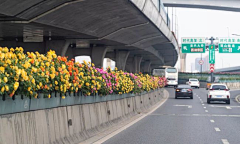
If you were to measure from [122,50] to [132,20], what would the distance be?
28.1 m

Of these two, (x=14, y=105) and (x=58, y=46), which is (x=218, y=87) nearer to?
(x=58, y=46)

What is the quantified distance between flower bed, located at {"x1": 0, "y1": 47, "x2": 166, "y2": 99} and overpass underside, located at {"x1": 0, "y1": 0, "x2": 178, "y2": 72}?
30.1 ft

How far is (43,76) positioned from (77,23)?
22.4m

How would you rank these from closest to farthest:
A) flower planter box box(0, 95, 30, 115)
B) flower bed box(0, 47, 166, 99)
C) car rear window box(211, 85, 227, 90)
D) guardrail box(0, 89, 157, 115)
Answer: flower bed box(0, 47, 166, 99) < flower planter box box(0, 95, 30, 115) < guardrail box(0, 89, 157, 115) < car rear window box(211, 85, 227, 90)

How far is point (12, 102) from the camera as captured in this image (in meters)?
8.91

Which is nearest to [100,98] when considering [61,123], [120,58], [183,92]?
[61,123]

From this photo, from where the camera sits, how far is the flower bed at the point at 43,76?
27.7 ft

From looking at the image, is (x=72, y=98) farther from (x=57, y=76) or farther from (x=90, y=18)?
(x=90, y=18)

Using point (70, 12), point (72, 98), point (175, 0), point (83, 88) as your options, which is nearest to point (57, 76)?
point (72, 98)

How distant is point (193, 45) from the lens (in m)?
73.4

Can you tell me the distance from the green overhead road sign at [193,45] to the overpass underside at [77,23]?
71.0 feet

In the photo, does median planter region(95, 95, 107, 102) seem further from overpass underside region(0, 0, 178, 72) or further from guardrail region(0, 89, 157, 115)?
overpass underside region(0, 0, 178, 72)

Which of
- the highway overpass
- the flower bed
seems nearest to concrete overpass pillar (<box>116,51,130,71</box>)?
the highway overpass

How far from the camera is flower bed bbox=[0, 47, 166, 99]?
843cm
